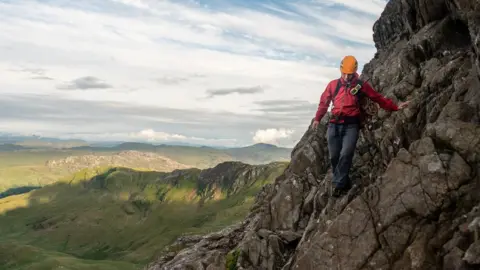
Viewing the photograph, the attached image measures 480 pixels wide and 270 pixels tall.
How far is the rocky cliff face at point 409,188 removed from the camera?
63.2 ft

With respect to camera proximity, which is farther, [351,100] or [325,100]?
[325,100]

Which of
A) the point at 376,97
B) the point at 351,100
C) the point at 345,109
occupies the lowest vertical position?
the point at 345,109

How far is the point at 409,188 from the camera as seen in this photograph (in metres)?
20.6

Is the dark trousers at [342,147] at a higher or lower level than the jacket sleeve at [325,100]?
lower

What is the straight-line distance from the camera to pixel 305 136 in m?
46.9

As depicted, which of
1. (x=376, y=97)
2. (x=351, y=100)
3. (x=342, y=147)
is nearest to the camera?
(x=376, y=97)

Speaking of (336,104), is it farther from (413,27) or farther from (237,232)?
(237,232)

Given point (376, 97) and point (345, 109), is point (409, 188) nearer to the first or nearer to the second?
point (376, 97)

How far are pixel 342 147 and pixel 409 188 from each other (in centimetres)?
508

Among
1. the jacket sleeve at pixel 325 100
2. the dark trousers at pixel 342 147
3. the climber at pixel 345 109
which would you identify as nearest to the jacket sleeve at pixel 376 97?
the climber at pixel 345 109

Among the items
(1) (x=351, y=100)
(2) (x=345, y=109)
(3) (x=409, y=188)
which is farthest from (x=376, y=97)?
(3) (x=409, y=188)

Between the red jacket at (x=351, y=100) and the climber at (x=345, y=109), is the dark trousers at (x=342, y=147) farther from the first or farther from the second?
the red jacket at (x=351, y=100)

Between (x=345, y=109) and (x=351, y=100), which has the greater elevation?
(x=351, y=100)

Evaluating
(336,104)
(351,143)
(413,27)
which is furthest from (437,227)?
(413,27)
